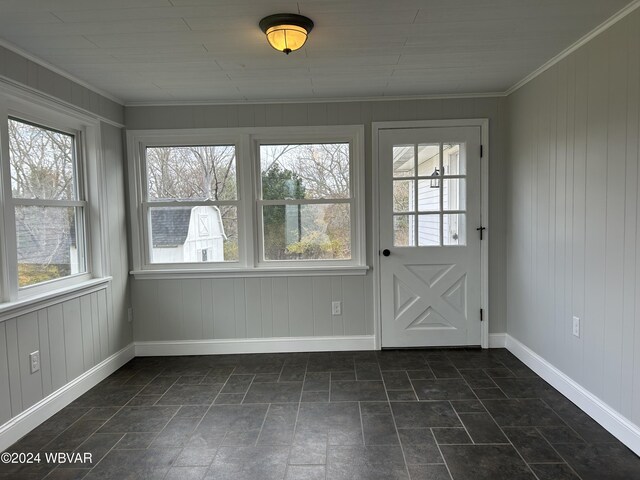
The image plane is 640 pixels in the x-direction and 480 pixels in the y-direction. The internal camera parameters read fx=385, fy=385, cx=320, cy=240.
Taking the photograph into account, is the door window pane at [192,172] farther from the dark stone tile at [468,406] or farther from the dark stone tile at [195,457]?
the dark stone tile at [468,406]

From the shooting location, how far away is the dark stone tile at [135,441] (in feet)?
7.11

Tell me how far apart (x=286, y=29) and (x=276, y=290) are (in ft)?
7.26

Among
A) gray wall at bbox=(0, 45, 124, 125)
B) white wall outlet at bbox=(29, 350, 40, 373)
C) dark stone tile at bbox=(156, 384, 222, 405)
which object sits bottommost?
dark stone tile at bbox=(156, 384, 222, 405)

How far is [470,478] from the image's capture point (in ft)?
6.07

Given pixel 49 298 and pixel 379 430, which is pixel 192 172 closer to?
pixel 49 298

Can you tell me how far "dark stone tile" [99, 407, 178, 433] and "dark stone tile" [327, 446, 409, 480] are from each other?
3.66 ft

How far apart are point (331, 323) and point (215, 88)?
2.26 metres

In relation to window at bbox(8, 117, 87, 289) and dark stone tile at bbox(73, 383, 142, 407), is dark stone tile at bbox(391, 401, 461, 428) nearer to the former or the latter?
dark stone tile at bbox(73, 383, 142, 407)

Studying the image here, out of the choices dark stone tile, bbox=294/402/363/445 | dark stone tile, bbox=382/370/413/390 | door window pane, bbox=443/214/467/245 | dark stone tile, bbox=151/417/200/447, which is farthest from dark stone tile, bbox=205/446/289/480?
door window pane, bbox=443/214/467/245

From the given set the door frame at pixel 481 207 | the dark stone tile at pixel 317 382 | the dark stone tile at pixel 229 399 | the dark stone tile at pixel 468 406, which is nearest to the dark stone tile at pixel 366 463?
the dark stone tile at pixel 468 406

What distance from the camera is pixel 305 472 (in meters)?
1.92

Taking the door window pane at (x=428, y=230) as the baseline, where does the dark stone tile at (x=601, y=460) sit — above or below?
below

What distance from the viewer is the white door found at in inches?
136

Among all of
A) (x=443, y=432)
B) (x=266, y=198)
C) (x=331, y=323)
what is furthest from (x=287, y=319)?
(x=443, y=432)
